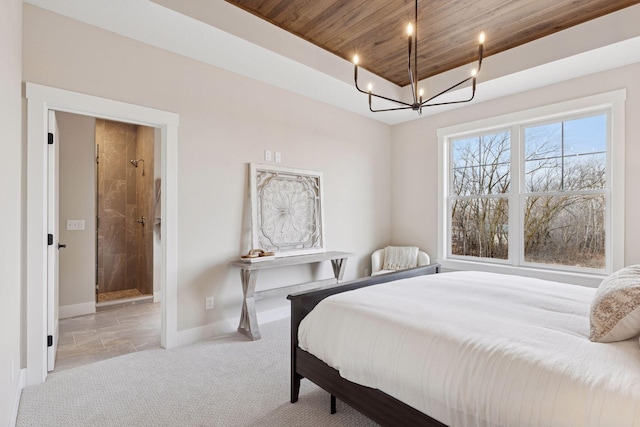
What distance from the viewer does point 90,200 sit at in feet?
13.4

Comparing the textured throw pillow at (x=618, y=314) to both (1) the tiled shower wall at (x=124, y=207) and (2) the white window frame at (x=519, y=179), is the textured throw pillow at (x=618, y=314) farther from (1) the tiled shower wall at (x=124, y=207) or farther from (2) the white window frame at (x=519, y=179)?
(1) the tiled shower wall at (x=124, y=207)

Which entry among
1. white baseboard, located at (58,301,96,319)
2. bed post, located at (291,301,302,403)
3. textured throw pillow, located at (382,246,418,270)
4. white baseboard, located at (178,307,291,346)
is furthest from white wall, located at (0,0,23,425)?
textured throw pillow, located at (382,246,418,270)

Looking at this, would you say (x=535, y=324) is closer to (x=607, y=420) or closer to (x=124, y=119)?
(x=607, y=420)

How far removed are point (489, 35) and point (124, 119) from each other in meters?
3.35

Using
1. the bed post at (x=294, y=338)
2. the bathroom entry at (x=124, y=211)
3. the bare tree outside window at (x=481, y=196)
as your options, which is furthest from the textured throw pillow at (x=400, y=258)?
the bathroom entry at (x=124, y=211)

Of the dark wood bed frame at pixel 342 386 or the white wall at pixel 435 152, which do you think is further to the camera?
the white wall at pixel 435 152

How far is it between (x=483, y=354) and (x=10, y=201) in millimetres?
2417

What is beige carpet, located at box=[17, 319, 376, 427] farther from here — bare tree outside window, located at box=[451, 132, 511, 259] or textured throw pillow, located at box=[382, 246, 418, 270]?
bare tree outside window, located at box=[451, 132, 511, 259]

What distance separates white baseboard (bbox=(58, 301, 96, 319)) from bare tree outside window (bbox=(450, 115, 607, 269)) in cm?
457

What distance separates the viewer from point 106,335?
3.30 meters

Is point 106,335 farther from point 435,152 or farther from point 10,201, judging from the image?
point 435,152

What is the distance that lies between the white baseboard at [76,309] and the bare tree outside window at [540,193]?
457 cm

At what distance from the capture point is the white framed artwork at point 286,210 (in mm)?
3555

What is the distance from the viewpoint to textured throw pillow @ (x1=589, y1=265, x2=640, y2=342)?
4.24 feet
